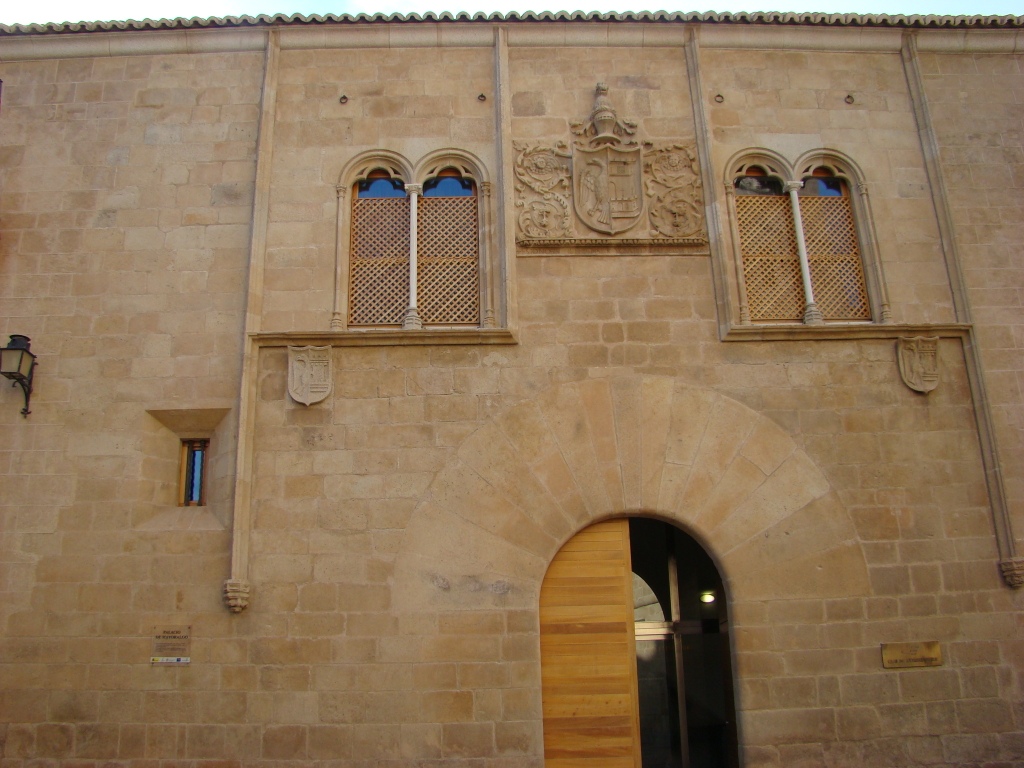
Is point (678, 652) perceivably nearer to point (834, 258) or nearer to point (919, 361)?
point (919, 361)

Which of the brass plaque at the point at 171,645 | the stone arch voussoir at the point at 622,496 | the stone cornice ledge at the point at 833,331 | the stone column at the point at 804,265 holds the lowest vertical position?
the brass plaque at the point at 171,645

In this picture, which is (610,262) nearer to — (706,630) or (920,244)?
(920,244)

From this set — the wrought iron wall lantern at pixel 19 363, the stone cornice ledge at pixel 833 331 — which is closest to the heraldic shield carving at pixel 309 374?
the wrought iron wall lantern at pixel 19 363

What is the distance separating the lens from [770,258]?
27.5 feet

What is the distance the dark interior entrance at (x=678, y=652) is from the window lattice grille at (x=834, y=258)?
274 centimetres

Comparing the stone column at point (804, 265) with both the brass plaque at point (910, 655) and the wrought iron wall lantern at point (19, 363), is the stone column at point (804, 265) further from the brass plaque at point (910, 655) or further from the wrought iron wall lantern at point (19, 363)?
the wrought iron wall lantern at point (19, 363)

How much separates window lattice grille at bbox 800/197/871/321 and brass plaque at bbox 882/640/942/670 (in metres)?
3.05

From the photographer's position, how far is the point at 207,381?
773 cm

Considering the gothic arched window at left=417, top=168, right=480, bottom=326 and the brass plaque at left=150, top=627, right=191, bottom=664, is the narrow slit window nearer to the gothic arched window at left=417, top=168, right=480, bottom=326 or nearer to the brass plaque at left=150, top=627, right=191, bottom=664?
the brass plaque at left=150, top=627, right=191, bottom=664

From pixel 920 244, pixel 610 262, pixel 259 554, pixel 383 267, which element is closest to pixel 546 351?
pixel 610 262

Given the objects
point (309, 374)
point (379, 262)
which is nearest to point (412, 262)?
point (379, 262)

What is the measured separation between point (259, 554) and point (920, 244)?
272 inches

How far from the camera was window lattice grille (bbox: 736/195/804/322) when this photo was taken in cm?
820

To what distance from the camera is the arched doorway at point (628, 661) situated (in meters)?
7.04
